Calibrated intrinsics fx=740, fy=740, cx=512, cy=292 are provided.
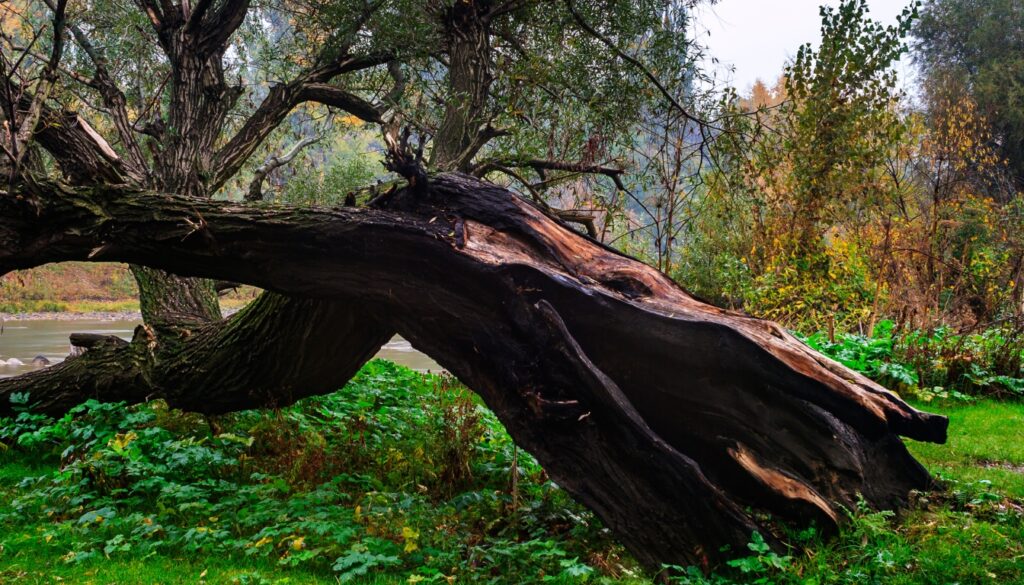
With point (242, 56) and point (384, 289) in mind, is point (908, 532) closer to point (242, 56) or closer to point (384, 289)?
point (384, 289)

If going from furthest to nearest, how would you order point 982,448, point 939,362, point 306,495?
1. point 939,362
2. point 982,448
3. point 306,495

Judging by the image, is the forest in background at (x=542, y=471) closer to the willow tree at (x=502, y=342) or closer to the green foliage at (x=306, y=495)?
the green foliage at (x=306, y=495)

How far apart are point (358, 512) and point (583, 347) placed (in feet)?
5.87

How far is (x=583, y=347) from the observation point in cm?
470

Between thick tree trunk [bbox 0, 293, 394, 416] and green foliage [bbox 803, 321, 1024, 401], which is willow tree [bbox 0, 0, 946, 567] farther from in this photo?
green foliage [bbox 803, 321, 1024, 401]

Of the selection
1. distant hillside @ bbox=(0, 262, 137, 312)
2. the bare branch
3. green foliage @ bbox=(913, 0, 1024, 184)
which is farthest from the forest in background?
distant hillside @ bbox=(0, 262, 137, 312)

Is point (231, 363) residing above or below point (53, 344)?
above

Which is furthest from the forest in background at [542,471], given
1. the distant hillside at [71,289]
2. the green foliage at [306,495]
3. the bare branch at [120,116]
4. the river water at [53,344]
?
the distant hillside at [71,289]

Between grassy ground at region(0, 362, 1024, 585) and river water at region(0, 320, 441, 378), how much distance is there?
7.05 metres

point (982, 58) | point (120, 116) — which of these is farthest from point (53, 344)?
point (982, 58)

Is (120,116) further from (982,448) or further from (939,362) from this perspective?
(939,362)

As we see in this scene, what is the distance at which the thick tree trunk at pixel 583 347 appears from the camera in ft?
13.5

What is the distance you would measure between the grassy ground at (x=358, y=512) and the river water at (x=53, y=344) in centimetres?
705

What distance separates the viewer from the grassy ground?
12.9 feet
